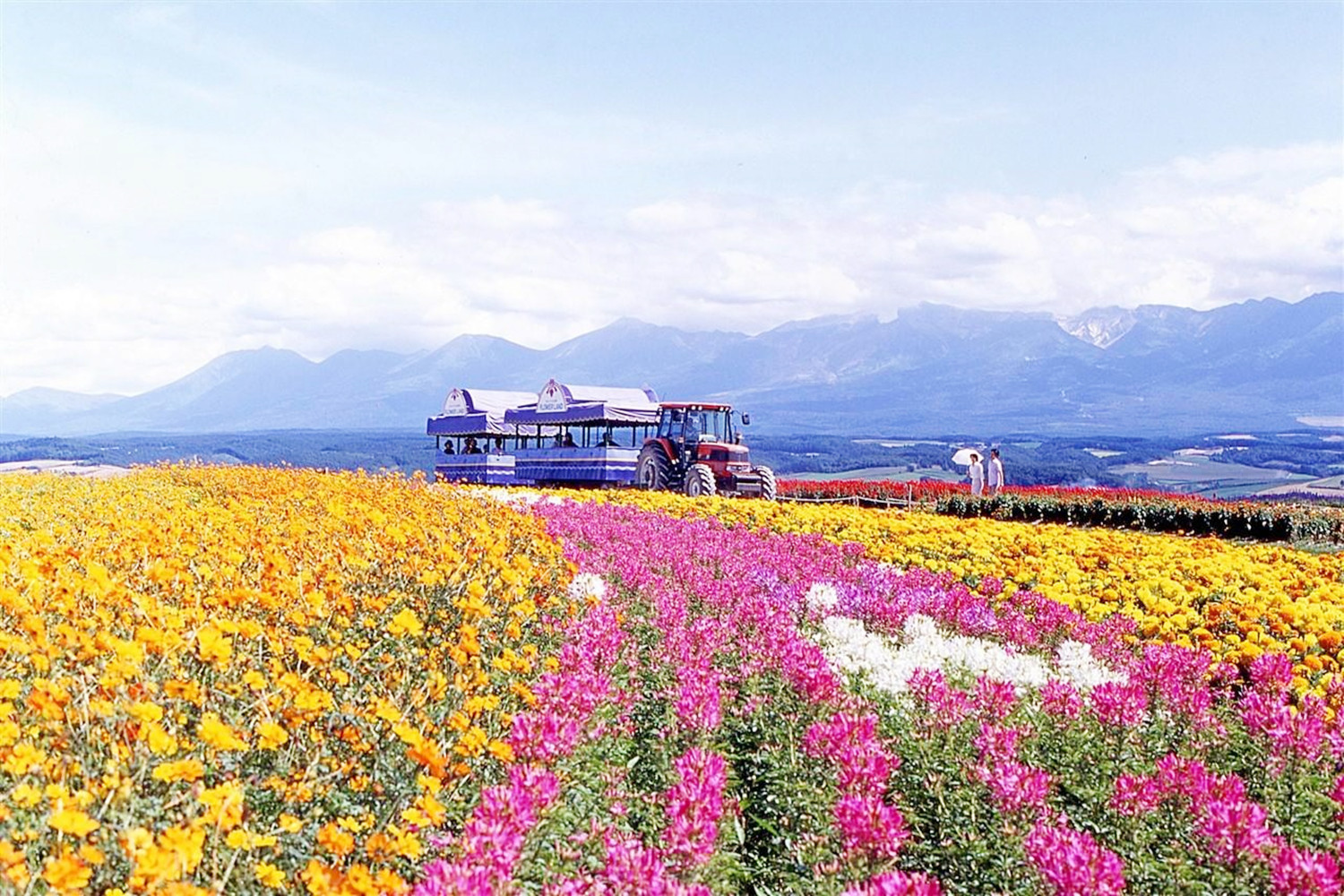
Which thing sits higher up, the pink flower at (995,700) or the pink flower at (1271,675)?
the pink flower at (995,700)

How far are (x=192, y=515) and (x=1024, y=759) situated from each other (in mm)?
6846

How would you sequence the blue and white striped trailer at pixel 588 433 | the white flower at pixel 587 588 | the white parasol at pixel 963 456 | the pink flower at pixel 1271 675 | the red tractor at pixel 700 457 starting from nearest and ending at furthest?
the pink flower at pixel 1271 675, the white flower at pixel 587 588, the red tractor at pixel 700 457, the white parasol at pixel 963 456, the blue and white striped trailer at pixel 588 433

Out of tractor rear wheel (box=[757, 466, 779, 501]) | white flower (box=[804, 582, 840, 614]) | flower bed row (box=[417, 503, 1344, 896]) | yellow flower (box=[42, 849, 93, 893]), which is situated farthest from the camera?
tractor rear wheel (box=[757, 466, 779, 501])

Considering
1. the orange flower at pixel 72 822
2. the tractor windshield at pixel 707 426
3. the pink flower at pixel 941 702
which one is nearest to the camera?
the orange flower at pixel 72 822

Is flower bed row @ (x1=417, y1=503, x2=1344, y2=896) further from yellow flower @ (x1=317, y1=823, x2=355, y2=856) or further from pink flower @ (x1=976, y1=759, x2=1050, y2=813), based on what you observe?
yellow flower @ (x1=317, y1=823, x2=355, y2=856)

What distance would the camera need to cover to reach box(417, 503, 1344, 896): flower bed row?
3561 millimetres

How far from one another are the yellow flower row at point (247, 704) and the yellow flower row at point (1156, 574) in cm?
447

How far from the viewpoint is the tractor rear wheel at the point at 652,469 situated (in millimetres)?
25641

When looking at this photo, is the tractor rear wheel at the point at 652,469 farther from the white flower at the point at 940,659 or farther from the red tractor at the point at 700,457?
the white flower at the point at 940,659

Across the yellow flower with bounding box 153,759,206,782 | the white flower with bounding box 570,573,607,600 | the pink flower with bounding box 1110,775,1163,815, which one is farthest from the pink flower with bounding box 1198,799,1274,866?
the white flower with bounding box 570,573,607,600

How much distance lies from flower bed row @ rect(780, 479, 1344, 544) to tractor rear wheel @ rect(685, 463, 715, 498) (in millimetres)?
4931

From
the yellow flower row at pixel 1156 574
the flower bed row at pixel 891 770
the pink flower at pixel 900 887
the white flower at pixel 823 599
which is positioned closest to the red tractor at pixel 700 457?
the yellow flower row at pixel 1156 574

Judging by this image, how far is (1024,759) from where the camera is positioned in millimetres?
4902

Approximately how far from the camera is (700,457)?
977 inches
